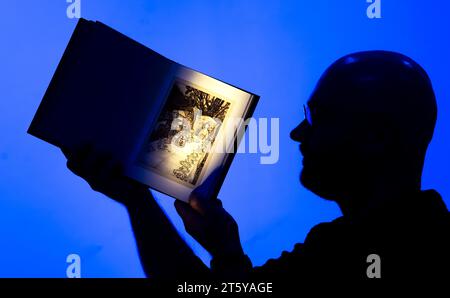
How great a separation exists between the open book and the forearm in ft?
0.39

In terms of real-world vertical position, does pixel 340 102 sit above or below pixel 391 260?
above

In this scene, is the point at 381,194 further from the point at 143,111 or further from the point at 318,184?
the point at 143,111

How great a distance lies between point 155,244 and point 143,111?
30 centimetres

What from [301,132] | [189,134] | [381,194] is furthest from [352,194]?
[189,134]

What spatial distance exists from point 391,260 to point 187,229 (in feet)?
1.45

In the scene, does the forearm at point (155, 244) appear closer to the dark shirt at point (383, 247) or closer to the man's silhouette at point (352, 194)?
the man's silhouette at point (352, 194)

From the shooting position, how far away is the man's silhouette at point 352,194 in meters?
0.69

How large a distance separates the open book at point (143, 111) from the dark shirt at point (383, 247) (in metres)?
0.21

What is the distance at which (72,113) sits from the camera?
2.71ft
